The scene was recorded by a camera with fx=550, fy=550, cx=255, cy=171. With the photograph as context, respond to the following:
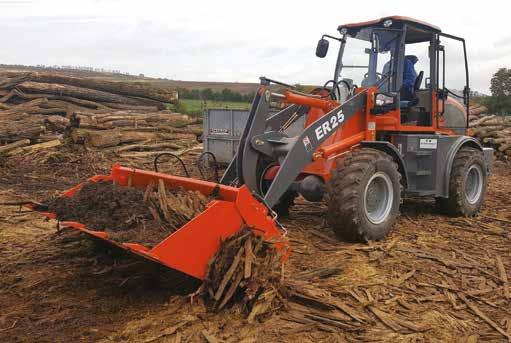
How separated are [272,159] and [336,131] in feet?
2.81

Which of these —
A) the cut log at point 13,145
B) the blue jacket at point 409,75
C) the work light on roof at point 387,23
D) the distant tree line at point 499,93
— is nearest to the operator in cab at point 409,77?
the blue jacket at point 409,75

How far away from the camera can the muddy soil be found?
424cm

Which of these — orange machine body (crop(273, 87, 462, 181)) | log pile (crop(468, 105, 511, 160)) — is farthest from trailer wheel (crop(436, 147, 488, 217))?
log pile (crop(468, 105, 511, 160))

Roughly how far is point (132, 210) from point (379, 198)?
129 inches

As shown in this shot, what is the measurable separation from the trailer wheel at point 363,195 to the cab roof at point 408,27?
6.65ft

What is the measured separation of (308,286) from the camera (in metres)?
4.98

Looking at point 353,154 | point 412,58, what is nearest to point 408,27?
point 412,58

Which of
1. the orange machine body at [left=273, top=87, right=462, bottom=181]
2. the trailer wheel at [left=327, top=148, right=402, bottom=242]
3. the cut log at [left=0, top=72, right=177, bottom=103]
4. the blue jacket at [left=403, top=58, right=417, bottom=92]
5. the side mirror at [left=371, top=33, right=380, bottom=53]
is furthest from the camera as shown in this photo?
the cut log at [left=0, top=72, right=177, bottom=103]

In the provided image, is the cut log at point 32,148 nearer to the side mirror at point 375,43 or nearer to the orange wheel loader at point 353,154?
the orange wheel loader at point 353,154

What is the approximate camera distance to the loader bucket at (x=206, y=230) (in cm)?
424

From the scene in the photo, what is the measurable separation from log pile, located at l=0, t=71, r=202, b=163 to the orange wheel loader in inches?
332

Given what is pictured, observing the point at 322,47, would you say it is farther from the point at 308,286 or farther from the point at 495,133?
the point at 495,133

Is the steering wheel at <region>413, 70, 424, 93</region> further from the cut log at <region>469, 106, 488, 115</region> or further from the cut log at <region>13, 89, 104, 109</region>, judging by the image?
the cut log at <region>469, 106, 488, 115</region>

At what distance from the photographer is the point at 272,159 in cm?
668
